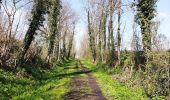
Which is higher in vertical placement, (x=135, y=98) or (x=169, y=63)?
(x=169, y=63)

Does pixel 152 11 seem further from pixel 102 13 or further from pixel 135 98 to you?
pixel 102 13

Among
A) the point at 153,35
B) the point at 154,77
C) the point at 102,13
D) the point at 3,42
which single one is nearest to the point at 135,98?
the point at 154,77

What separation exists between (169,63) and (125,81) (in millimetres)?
8336

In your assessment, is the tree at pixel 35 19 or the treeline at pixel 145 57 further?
the tree at pixel 35 19

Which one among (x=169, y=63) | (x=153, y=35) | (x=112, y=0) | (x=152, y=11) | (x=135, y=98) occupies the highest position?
(x=112, y=0)

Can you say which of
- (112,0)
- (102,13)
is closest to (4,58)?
(112,0)

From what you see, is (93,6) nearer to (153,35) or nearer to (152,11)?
(152,11)

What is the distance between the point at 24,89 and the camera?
2305cm

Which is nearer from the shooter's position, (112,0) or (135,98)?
(135,98)

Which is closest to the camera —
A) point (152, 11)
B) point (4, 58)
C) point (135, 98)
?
point (135, 98)

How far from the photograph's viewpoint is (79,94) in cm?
2138

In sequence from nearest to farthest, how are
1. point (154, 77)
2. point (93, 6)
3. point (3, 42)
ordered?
point (154, 77) < point (3, 42) < point (93, 6)

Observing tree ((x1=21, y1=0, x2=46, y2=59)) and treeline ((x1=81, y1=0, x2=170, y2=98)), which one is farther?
tree ((x1=21, y1=0, x2=46, y2=59))

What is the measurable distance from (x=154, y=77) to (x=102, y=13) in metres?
43.0
